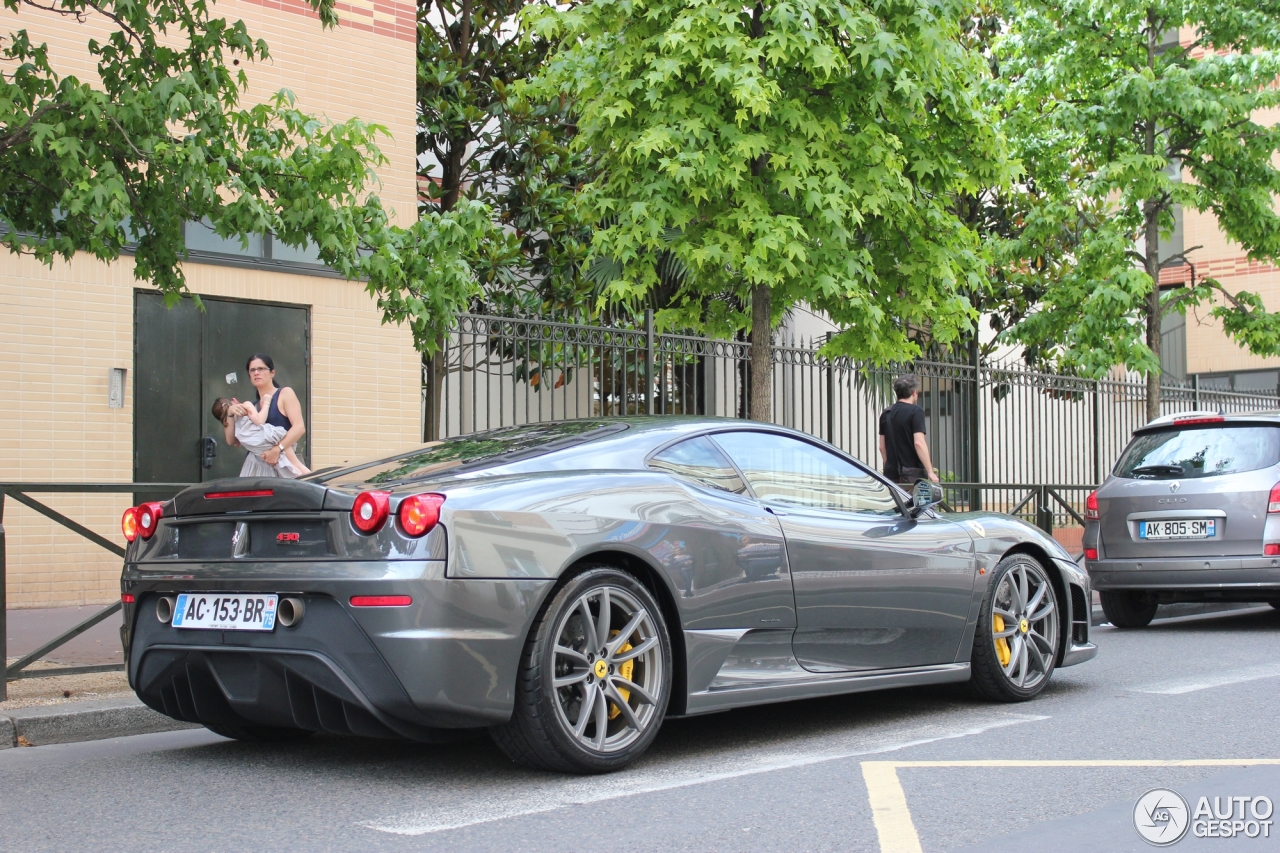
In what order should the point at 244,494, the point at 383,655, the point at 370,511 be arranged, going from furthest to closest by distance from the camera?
the point at 244,494 → the point at 370,511 → the point at 383,655

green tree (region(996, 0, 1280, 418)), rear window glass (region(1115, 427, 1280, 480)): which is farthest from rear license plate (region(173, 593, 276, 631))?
green tree (region(996, 0, 1280, 418))

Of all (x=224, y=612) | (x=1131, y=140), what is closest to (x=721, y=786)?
(x=224, y=612)

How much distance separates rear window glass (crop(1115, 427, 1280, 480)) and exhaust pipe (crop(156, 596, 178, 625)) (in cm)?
769

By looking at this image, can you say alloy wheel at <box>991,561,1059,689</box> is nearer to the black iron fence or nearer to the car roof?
the car roof

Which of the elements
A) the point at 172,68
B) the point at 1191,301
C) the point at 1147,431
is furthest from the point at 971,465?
the point at 172,68

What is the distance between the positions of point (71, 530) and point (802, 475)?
4.06 metres

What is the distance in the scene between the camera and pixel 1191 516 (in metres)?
9.82

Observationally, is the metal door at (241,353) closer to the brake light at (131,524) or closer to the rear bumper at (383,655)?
the brake light at (131,524)

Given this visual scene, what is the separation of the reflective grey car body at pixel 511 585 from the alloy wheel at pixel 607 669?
0.48 ft

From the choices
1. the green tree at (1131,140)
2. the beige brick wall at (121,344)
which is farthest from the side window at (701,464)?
the green tree at (1131,140)

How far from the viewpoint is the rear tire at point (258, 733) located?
5.41 m

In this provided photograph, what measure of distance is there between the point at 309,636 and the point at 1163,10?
13997mm

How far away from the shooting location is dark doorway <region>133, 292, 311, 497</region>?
36.4 feet

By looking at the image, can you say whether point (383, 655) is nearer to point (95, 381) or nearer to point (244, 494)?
point (244, 494)
